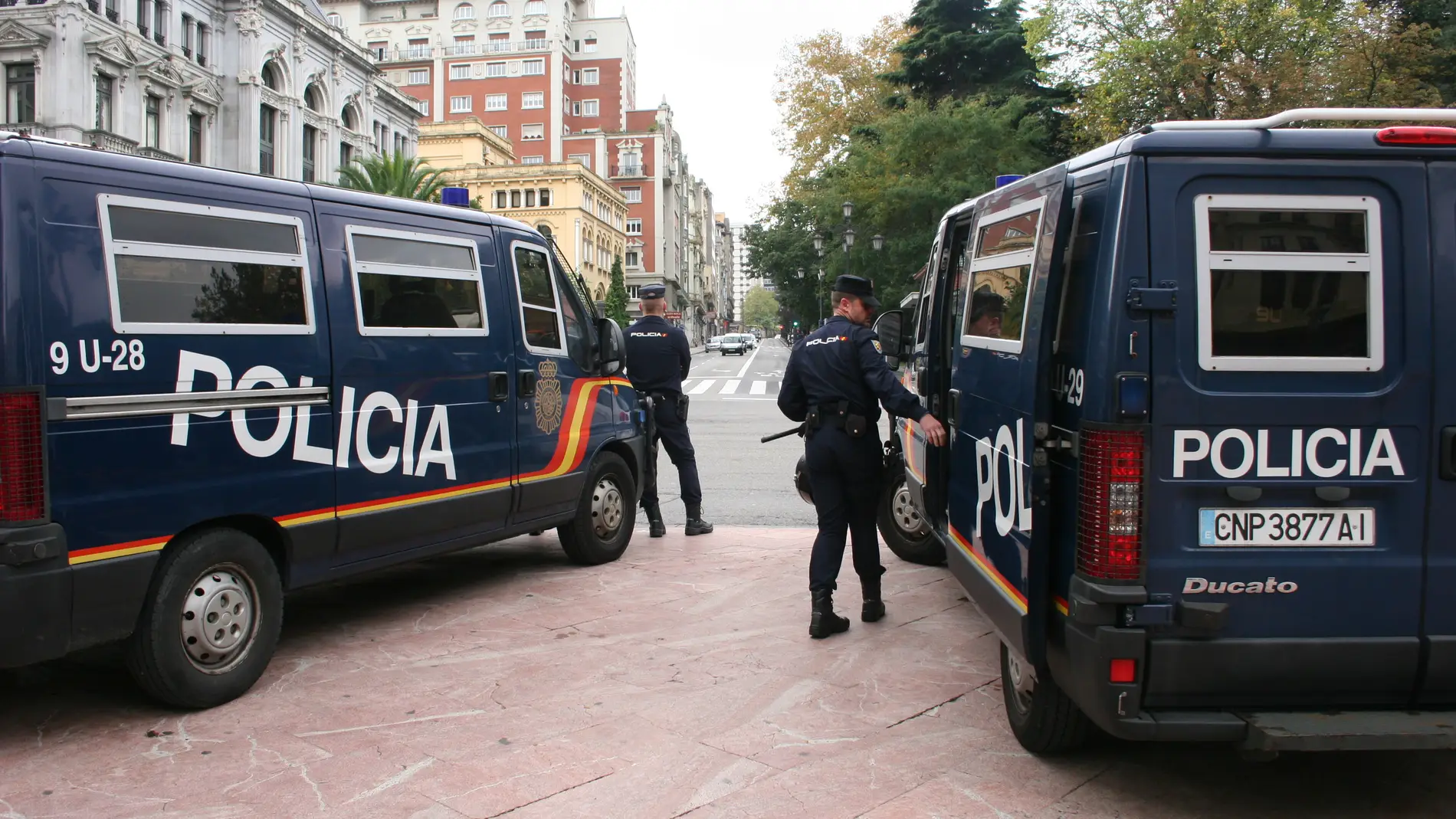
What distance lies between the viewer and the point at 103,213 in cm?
428

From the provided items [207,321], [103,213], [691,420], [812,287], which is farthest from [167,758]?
[812,287]

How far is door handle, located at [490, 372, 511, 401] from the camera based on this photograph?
6.46 metres

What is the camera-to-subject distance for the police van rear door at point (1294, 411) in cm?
333

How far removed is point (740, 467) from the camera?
44.7ft

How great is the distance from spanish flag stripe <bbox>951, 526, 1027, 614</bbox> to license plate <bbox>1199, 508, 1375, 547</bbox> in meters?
0.71

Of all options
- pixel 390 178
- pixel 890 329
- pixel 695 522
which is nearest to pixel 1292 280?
pixel 890 329

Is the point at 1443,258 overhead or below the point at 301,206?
below

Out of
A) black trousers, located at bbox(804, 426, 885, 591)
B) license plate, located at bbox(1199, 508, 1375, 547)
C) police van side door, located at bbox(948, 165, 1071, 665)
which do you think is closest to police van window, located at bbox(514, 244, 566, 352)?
black trousers, located at bbox(804, 426, 885, 591)

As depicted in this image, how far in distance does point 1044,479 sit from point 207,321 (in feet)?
11.7

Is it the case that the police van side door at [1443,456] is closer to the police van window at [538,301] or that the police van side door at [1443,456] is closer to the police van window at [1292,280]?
the police van window at [1292,280]

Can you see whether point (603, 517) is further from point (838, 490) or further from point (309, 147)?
point (309, 147)

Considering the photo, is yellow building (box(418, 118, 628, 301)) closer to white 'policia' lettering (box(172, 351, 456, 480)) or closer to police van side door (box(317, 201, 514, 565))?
police van side door (box(317, 201, 514, 565))

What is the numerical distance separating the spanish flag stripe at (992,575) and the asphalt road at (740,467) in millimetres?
4781

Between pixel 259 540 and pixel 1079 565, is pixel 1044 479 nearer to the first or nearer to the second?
pixel 1079 565
